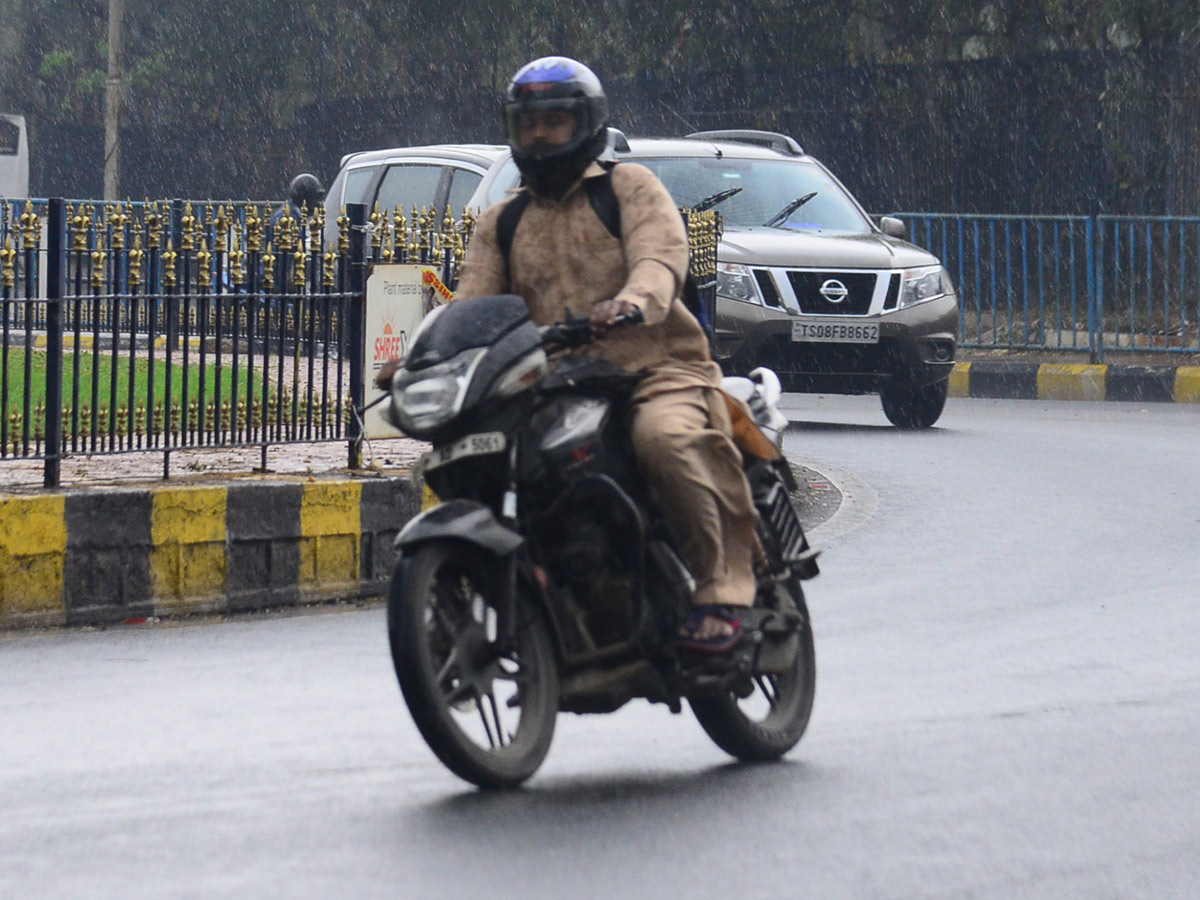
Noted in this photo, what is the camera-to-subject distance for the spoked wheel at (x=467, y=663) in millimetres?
4695

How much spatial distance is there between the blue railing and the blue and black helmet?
45.3 ft

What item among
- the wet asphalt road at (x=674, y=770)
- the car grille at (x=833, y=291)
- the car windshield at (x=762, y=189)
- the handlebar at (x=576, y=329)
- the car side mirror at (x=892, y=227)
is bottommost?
the wet asphalt road at (x=674, y=770)

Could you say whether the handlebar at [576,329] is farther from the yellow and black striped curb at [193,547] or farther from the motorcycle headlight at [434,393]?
the yellow and black striped curb at [193,547]

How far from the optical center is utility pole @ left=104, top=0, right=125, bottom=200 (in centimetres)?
3203

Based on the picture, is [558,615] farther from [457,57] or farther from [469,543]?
[457,57]

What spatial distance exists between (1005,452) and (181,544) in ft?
21.1

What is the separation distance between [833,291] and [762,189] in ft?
3.94

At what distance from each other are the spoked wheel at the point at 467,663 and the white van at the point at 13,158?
31.6m

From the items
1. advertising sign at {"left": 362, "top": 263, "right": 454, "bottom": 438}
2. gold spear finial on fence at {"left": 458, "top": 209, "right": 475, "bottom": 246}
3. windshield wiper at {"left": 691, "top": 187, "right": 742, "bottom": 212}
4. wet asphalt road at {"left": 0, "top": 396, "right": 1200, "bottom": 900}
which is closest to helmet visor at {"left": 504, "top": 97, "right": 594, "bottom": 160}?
wet asphalt road at {"left": 0, "top": 396, "right": 1200, "bottom": 900}

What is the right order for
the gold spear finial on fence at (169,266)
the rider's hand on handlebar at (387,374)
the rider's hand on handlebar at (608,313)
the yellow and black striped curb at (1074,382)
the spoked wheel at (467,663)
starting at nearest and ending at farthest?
the spoked wheel at (467,663), the rider's hand on handlebar at (608,313), the rider's hand on handlebar at (387,374), the gold spear finial on fence at (169,266), the yellow and black striped curb at (1074,382)

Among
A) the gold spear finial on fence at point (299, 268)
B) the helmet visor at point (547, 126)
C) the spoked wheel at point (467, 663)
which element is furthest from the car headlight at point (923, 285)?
the spoked wheel at point (467, 663)

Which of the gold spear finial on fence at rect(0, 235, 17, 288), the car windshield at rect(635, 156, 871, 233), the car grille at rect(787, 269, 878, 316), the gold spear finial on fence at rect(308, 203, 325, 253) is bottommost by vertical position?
the gold spear finial on fence at rect(0, 235, 17, 288)

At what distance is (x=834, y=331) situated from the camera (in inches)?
552

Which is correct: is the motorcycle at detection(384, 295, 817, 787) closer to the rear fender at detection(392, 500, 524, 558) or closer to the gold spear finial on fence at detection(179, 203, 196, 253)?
the rear fender at detection(392, 500, 524, 558)
